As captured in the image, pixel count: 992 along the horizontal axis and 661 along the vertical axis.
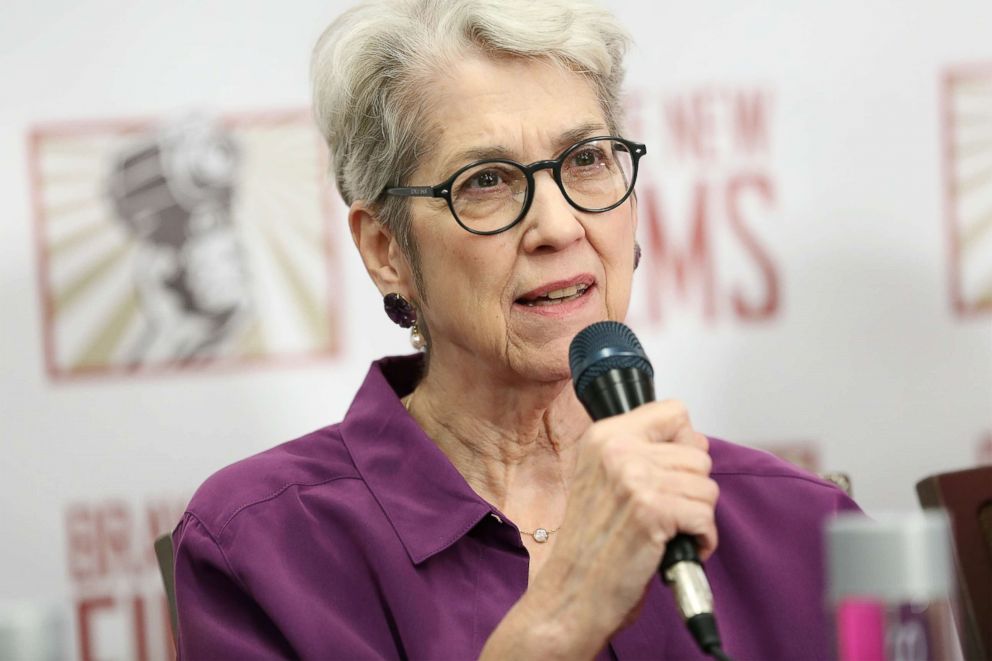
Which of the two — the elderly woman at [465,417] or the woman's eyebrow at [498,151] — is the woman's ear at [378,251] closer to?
the elderly woman at [465,417]

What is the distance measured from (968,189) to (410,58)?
1.31 metres

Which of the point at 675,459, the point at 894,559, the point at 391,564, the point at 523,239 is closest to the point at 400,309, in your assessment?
the point at 523,239

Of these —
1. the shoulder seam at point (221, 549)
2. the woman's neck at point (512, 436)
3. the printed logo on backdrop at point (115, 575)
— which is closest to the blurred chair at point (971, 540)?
the woman's neck at point (512, 436)

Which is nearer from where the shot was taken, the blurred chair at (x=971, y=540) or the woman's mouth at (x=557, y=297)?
the woman's mouth at (x=557, y=297)

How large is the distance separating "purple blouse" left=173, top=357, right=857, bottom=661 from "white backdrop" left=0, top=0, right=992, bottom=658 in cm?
71

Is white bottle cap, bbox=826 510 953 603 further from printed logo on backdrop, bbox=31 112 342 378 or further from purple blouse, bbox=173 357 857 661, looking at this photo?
printed logo on backdrop, bbox=31 112 342 378

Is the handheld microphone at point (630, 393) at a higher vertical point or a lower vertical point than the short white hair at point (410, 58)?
lower

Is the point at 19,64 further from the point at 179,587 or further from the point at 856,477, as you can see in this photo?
the point at 856,477

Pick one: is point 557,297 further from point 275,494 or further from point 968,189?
point 968,189

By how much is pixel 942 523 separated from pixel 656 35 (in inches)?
69.9

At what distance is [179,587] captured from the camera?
61.2 inches

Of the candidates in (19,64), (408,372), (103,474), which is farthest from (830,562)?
(19,64)

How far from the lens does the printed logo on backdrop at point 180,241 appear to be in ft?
7.70

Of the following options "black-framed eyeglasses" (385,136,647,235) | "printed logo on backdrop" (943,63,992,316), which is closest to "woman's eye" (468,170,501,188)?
"black-framed eyeglasses" (385,136,647,235)
